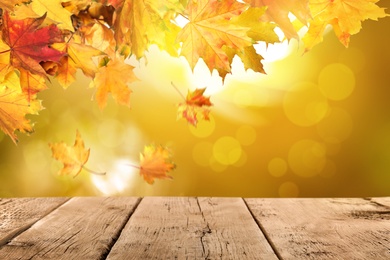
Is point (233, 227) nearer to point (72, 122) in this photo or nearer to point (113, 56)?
point (113, 56)

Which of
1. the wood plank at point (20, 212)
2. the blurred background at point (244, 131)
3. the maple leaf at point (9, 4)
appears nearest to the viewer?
the maple leaf at point (9, 4)

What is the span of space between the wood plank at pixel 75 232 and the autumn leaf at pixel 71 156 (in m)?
0.31

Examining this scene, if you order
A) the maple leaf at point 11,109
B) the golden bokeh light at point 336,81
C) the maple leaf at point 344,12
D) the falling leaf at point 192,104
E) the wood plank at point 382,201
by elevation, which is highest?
the golden bokeh light at point 336,81

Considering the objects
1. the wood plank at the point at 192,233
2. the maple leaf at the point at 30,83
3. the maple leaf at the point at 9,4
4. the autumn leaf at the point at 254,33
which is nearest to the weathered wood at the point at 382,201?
the wood plank at the point at 192,233

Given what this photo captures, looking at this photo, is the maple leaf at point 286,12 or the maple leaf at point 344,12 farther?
the maple leaf at point 344,12

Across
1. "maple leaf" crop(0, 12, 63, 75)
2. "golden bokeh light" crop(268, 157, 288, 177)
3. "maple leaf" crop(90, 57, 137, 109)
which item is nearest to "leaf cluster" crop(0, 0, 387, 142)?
"maple leaf" crop(0, 12, 63, 75)

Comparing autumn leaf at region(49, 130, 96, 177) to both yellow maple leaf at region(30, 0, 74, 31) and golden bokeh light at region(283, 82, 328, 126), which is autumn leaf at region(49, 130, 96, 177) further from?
golden bokeh light at region(283, 82, 328, 126)

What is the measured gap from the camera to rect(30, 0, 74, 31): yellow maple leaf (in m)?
0.79

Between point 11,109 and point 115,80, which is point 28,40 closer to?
point 11,109

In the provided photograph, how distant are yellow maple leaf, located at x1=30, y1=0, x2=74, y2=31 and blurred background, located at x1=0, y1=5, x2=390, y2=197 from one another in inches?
75.7

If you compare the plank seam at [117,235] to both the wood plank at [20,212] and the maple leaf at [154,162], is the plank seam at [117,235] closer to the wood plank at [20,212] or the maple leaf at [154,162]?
the wood plank at [20,212]

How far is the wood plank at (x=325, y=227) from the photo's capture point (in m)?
0.85

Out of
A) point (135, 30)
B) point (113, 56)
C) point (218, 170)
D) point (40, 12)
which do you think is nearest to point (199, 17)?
point (135, 30)

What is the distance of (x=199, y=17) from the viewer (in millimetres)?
796
